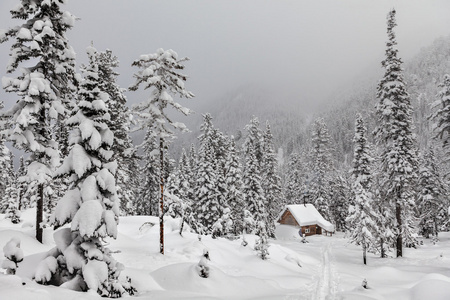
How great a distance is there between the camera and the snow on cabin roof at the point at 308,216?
55.7 m

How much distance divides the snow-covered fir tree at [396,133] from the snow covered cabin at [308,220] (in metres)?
29.7

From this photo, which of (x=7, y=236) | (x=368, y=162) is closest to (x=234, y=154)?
(x=368, y=162)

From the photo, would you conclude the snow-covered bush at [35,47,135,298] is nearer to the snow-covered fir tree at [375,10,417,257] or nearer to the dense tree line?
the dense tree line

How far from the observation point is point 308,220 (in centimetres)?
5591

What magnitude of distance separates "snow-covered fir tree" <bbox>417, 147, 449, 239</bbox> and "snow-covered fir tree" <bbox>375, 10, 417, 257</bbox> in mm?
22035

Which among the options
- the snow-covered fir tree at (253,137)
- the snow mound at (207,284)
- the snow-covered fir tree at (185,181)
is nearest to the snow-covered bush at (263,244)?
the snow mound at (207,284)

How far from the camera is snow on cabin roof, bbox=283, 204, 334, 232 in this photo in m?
55.7

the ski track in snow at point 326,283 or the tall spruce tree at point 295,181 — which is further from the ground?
the tall spruce tree at point 295,181

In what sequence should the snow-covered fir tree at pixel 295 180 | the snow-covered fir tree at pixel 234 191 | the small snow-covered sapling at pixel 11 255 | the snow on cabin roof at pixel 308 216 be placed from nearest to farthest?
1. the small snow-covered sapling at pixel 11 255
2. the snow-covered fir tree at pixel 234 191
3. the snow on cabin roof at pixel 308 216
4. the snow-covered fir tree at pixel 295 180

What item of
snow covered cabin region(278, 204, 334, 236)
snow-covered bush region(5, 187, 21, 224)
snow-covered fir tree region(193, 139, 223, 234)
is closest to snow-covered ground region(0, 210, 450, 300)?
snow-covered bush region(5, 187, 21, 224)

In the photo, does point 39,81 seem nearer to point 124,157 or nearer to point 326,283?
point 124,157

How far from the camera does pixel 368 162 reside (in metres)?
34.0

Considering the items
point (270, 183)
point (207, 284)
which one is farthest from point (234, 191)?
point (207, 284)

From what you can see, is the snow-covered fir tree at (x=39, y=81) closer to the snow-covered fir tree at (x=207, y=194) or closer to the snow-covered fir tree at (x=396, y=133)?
the snow-covered fir tree at (x=207, y=194)
